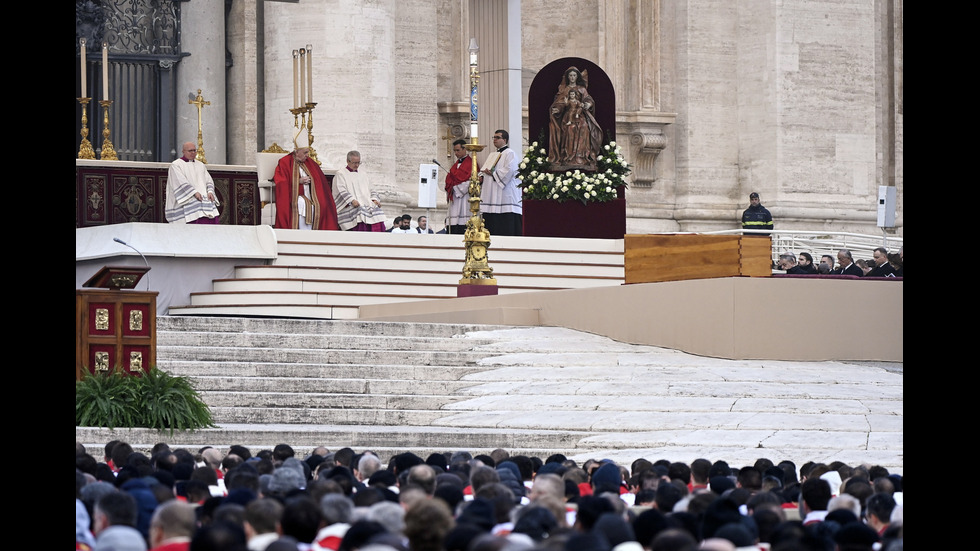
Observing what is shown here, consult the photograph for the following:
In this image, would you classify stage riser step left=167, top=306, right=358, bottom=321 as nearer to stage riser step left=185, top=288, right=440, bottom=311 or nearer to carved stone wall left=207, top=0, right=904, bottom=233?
stage riser step left=185, top=288, right=440, bottom=311

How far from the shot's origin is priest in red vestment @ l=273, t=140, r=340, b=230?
874 inches

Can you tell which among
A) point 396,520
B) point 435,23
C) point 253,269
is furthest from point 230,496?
point 435,23

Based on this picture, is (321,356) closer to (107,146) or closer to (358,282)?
(358,282)

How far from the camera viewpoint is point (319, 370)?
15.2 meters

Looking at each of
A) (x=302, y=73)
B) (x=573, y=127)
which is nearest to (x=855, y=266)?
(x=573, y=127)

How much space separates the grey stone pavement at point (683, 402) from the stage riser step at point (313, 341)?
1.56 feet

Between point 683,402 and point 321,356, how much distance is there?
336 centimetres

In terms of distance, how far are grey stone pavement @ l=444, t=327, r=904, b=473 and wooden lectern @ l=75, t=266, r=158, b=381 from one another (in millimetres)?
2626

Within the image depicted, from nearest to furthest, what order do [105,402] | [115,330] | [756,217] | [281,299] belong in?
[105,402]
[115,330]
[281,299]
[756,217]

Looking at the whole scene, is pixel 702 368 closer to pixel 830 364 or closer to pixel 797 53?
pixel 830 364

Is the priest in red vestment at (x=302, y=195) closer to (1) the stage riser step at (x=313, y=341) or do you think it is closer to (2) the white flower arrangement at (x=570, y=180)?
(2) the white flower arrangement at (x=570, y=180)

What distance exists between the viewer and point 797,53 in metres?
28.4

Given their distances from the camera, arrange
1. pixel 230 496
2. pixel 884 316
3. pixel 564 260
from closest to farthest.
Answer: pixel 230 496 < pixel 884 316 < pixel 564 260
